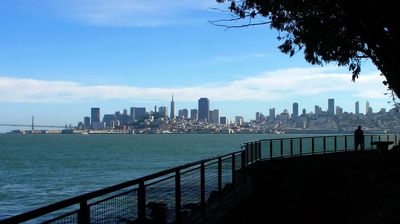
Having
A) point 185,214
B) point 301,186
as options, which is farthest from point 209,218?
point 301,186

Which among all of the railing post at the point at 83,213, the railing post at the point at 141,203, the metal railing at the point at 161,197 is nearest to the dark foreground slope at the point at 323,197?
the metal railing at the point at 161,197

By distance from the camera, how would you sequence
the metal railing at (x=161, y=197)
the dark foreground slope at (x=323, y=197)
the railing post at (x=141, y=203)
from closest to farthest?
the metal railing at (x=161, y=197), the railing post at (x=141, y=203), the dark foreground slope at (x=323, y=197)

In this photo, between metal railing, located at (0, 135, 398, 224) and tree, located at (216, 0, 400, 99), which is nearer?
metal railing, located at (0, 135, 398, 224)

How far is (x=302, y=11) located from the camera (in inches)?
543

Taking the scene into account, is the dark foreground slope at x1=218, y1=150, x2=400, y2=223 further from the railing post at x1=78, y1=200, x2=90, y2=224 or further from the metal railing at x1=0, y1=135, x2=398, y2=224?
the railing post at x1=78, y1=200, x2=90, y2=224

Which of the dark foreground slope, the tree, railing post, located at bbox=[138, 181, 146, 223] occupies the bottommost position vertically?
the dark foreground slope

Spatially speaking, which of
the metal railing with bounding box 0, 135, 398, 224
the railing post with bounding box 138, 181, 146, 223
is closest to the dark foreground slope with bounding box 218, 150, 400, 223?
the metal railing with bounding box 0, 135, 398, 224

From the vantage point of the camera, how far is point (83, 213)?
5.37 m

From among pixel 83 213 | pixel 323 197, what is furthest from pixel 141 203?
pixel 323 197

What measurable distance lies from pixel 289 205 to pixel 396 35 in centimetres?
423

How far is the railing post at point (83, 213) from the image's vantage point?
210 inches

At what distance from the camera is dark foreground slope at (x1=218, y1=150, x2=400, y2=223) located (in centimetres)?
1044

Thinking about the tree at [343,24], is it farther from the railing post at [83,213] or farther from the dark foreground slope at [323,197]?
the railing post at [83,213]

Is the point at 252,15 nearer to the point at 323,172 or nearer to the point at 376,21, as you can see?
the point at 376,21
